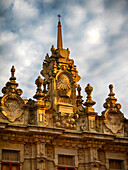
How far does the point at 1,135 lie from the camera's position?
2558 centimetres

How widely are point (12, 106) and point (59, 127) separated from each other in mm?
2949

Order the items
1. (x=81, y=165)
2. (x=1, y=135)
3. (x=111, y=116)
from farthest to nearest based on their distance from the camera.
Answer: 1. (x=111, y=116)
2. (x=81, y=165)
3. (x=1, y=135)

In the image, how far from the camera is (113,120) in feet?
95.2

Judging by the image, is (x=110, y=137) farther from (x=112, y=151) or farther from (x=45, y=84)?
(x=45, y=84)

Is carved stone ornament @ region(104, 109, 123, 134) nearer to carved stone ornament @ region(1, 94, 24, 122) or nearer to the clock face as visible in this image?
the clock face

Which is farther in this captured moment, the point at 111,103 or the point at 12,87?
the point at 111,103

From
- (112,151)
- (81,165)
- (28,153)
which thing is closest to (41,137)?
(28,153)

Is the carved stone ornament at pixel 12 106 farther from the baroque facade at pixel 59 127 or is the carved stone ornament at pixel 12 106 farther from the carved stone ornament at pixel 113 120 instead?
the carved stone ornament at pixel 113 120

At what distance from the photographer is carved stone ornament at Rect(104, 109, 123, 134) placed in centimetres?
2877

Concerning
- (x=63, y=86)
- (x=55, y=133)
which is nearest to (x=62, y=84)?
(x=63, y=86)

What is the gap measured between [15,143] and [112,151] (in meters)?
6.20

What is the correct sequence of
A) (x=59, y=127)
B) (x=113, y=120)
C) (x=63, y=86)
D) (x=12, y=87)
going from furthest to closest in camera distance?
(x=113, y=120)
(x=63, y=86)
(x=59, y=127)
(x=12, y=87)

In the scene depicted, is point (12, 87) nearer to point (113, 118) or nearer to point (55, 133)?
point (55, 133)

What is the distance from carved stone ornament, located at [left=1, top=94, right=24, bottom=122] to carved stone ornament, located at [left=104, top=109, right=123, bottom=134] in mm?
5478
